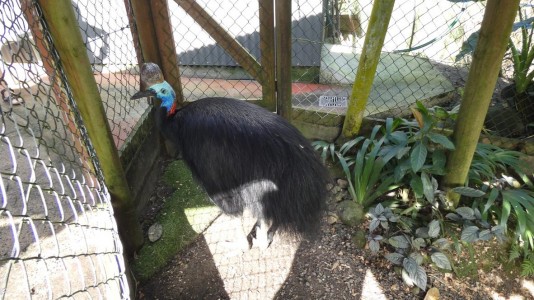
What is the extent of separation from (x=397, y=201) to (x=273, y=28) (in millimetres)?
Answer: 1473

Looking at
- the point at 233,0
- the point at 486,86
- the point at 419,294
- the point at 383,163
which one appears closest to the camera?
the point at 486,86

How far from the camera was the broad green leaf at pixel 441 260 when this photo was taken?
6.35 ft

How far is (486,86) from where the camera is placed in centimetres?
180

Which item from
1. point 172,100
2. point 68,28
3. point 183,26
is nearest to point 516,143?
point 172,100

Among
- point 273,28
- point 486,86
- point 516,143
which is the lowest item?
point 516,143

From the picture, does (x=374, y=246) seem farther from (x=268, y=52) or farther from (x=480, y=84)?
(x=268, y=52)

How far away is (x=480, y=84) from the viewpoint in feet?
5.93

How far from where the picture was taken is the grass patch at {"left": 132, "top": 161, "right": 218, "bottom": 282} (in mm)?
2086

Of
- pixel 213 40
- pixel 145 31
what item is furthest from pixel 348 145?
pixel 213 40

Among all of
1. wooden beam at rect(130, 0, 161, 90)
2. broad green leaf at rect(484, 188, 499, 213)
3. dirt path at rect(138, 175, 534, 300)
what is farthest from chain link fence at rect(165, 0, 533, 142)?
dirt path at rect(138, 175, 534, 300)

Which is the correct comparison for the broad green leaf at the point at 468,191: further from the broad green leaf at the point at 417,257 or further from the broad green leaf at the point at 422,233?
the broad green leaf at the point at 417,257

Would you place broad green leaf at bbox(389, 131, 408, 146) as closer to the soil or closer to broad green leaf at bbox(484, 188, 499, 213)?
broad green leaf at bbox(484, 188, 499, 213)

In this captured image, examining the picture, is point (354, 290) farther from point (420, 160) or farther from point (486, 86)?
point (486, 86)

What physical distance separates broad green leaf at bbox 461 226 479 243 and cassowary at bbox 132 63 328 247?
0.83 m
